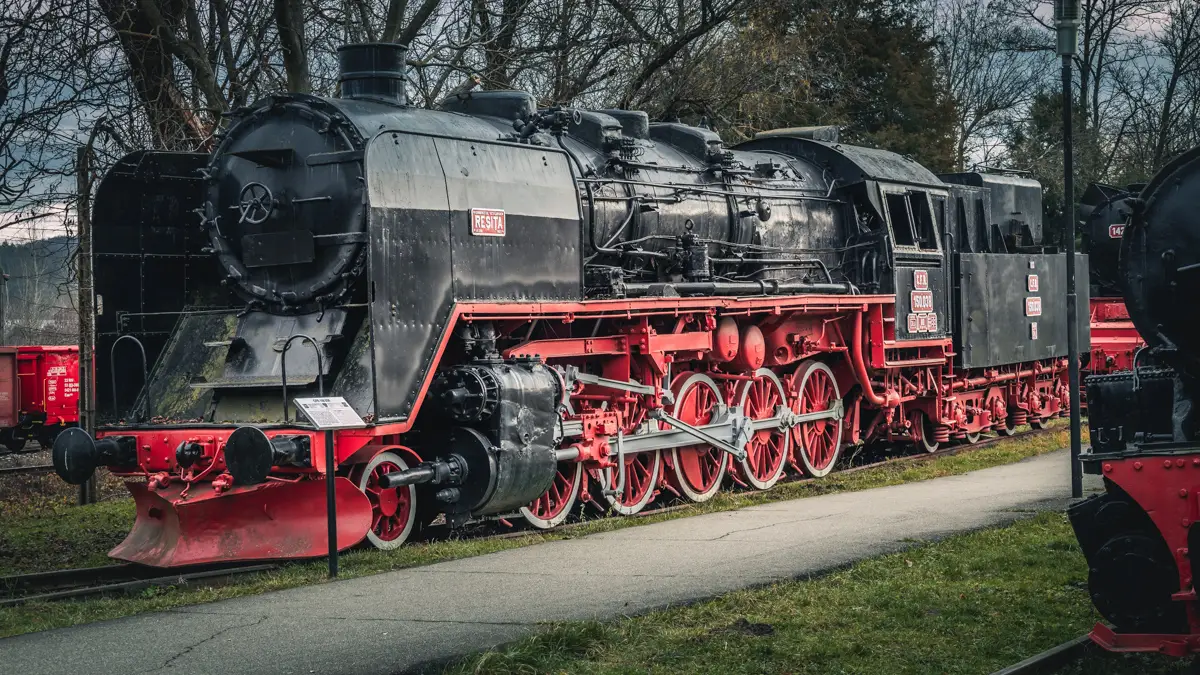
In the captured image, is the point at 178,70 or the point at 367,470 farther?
the point at 178,70

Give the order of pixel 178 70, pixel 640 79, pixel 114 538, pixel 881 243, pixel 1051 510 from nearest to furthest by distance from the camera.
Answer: pixel 1051 510, pixel 114 538, pixel 881 243, pixel 178 70, pixel 640 79

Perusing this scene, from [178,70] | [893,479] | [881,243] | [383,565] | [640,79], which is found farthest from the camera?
[640,79]

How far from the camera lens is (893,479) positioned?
1366cm

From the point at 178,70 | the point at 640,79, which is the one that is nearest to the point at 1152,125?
the point at 640,79

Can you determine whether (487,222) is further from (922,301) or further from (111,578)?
(922,301)

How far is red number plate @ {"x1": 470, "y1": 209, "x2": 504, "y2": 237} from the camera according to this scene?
33.5 feet

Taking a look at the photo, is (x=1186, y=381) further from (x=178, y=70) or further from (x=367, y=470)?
(x=178, y=70)

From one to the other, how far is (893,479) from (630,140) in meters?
4.51

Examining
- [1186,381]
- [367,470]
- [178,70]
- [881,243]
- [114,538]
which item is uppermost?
[178,70]

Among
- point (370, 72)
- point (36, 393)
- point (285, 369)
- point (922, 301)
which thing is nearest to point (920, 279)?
point (922, 301)

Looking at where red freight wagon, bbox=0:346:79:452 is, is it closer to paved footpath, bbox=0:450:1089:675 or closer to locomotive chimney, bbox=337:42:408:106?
locomotive chimney, bbox=337:42:408:106

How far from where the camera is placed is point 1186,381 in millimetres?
6566

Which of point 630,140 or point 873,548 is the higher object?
point 630,140

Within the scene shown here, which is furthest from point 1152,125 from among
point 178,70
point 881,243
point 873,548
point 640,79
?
point 873,548
